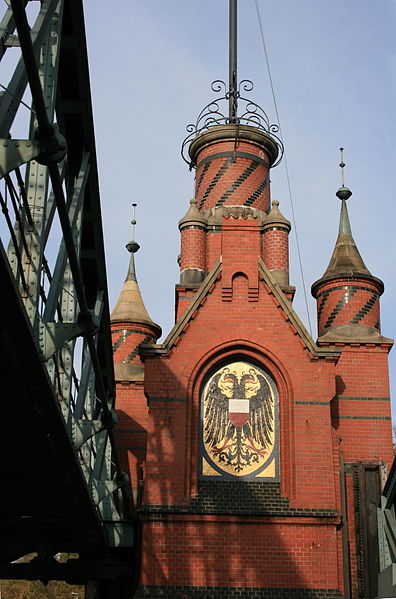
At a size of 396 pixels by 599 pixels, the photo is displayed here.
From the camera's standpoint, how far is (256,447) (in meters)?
20.8

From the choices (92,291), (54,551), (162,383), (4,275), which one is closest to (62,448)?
(92,291)

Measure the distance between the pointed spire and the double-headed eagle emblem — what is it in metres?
7.78

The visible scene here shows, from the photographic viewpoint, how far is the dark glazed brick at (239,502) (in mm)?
19859

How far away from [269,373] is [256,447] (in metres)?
1.79

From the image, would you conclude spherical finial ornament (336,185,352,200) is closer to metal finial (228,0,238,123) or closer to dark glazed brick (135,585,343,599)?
metal finial (228,0,238,123)

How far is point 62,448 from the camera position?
12.1 metres

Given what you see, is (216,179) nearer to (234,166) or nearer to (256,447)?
(234,166)

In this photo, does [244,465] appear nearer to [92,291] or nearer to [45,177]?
[92,291]

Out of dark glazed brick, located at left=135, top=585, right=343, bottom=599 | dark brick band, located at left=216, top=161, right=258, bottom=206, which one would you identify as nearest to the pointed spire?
dark brick band, located at left=216, top=161, right=258, bottom=206

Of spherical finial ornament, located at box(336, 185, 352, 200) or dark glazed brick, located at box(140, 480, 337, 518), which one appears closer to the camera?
Result: dark glazed brick, located at box(140, 480, 337, 518)

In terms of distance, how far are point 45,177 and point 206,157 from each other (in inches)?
771

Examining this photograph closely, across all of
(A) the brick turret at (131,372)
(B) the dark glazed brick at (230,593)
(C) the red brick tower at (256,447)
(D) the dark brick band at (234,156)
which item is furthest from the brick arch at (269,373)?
(D) the dark brick band at (234,156)

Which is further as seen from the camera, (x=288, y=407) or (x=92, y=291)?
(x=288, y=407)

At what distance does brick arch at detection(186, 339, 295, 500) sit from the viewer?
67.1 ft
